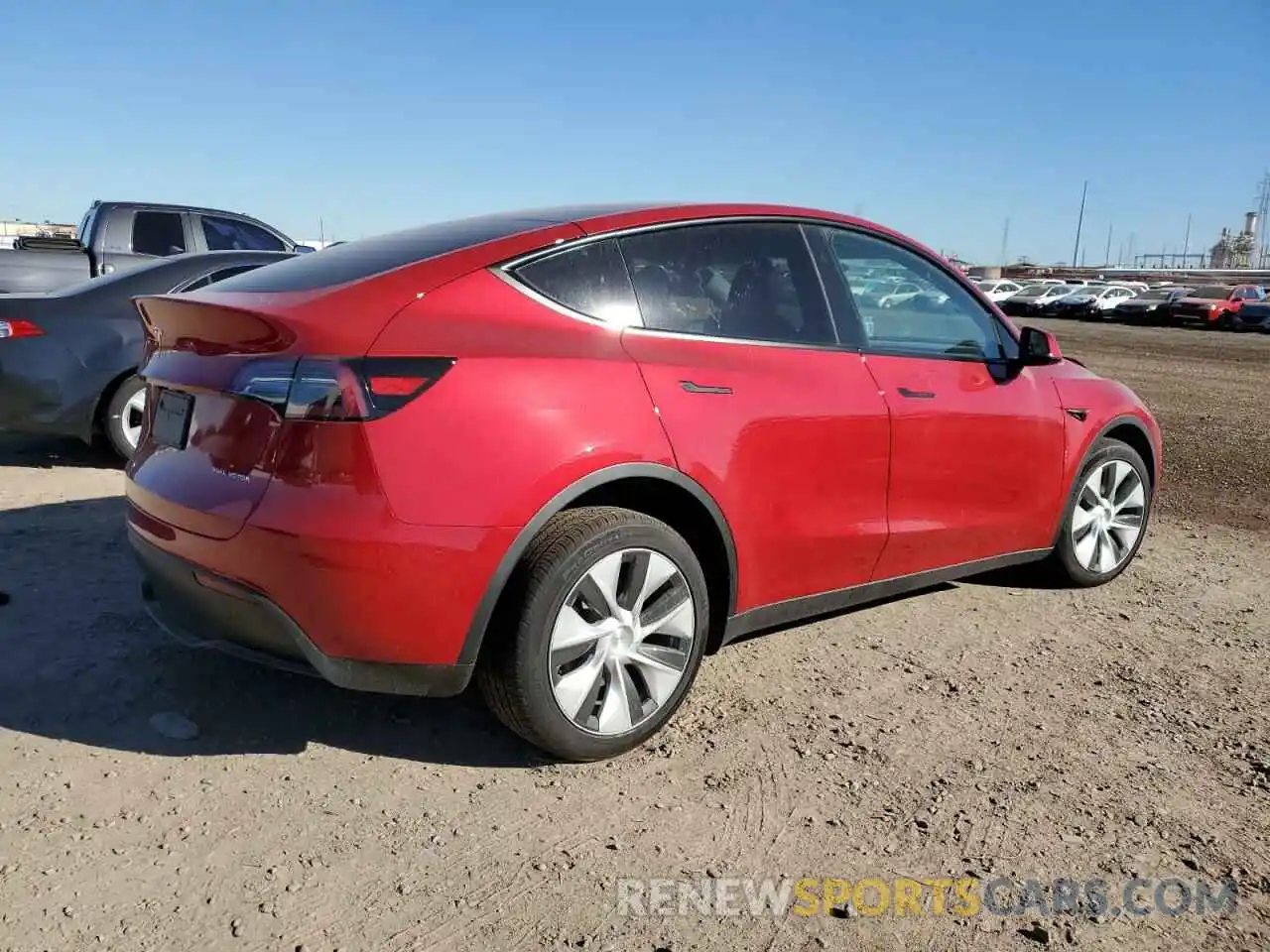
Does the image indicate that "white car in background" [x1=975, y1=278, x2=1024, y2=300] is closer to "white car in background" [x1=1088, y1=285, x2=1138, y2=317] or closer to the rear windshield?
"white car in background" [x1=1088, y1=285, x2=1138, y2=317]

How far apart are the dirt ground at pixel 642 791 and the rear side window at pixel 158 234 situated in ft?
21.4

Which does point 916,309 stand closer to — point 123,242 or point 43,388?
point 43,388

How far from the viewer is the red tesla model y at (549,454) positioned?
2.64 meters

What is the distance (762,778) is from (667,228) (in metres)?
1.76

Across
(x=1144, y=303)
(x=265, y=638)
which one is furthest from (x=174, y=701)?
(x=1144, y=303)

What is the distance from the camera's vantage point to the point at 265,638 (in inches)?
108

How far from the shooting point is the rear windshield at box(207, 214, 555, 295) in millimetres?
2988

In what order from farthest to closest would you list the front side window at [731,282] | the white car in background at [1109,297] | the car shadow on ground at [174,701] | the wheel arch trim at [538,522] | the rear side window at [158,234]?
the white car in background at [1109,297] → the rear side window at [158,234] → the front side window at [731,282] → the car shadow on ground at [174,701] → the wheel arch trim at [538,522]

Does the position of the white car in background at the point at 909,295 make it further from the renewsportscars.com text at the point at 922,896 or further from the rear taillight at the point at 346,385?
the renewsportscars.com text at the point at 922,896

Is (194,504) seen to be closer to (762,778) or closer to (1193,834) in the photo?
(762,778)

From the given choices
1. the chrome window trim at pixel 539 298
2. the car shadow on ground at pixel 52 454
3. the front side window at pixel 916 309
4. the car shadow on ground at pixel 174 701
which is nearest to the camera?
the chrome window trim at pixel 539 298

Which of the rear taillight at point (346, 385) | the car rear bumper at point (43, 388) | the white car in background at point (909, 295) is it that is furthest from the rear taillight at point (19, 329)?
the white car in background at point (909, 295)

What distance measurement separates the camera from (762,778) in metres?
3.00

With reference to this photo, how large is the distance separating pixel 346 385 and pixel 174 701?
1.44m
